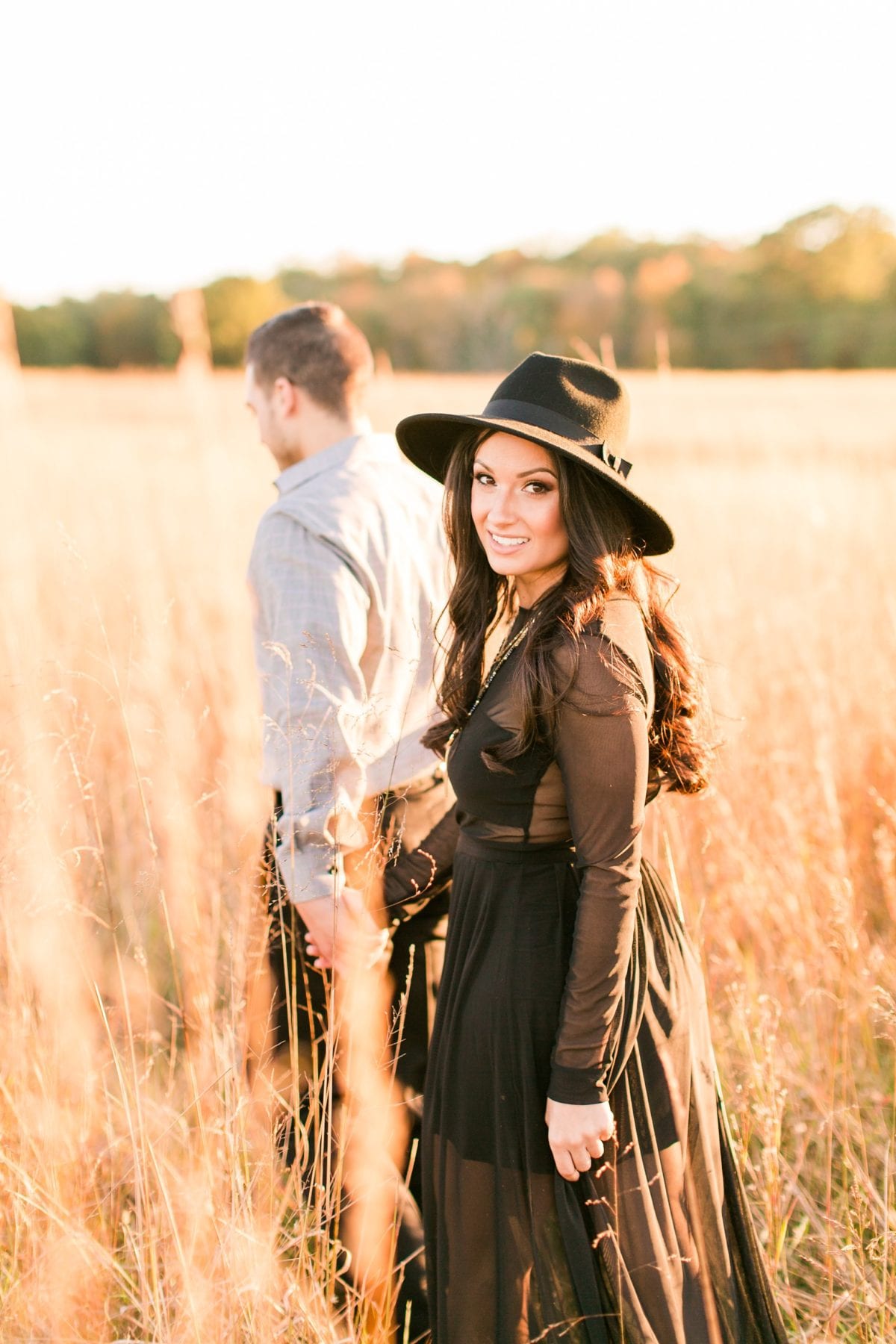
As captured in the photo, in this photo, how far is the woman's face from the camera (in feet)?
4.97

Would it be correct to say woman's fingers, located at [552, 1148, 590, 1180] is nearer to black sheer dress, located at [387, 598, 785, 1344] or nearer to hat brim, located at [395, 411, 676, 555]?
black sheer dress, located at [387, 598, 785, 1344]

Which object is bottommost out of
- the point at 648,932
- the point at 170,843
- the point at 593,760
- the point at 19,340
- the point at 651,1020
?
the point at 170,843

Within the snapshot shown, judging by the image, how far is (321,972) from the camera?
2102 mm

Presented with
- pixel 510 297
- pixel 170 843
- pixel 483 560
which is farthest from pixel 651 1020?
pixel 510 297

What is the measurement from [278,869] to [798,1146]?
4.25 ft

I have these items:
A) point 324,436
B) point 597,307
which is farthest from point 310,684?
point 597,307

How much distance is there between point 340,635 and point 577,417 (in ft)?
2.03

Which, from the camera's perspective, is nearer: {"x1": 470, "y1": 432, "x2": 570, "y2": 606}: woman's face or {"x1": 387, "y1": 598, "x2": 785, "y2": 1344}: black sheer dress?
{"x1": 387, "y1": 598, "x2": 785, "y2": 1344}: black sheer dress

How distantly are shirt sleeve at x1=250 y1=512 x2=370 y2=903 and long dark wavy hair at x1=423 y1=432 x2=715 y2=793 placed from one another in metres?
0.21

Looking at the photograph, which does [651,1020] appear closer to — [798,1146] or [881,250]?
[798,1146]

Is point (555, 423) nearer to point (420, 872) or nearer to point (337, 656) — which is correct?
point (337, 656)

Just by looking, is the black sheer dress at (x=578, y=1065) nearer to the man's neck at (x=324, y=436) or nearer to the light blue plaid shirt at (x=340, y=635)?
the light blue plaid shirt at (x=340, y=635)

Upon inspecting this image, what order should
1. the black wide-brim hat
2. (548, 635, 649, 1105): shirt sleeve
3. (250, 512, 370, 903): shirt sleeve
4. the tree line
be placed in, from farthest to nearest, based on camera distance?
the tree line, (250, 512, 370, 903): shirt sleeve, the black wide-brim hat, (548, 635, 649, 1105): shirt sleeve

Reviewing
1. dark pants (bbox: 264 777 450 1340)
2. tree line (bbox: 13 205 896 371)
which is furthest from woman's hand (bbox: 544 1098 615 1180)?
tree line (bbox: 13 205 896 371)
